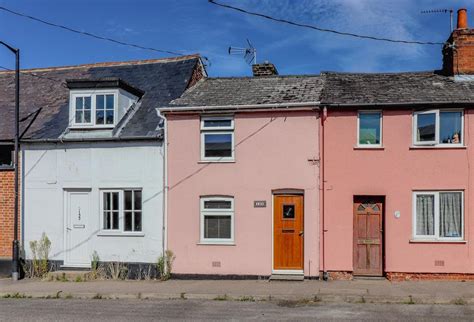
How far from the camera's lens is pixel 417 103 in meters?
14.1

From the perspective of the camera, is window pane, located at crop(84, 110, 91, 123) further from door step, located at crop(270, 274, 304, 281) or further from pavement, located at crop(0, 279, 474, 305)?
door step, located at crop(270, 274, 304, 281)

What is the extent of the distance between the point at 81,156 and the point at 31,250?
11.0ft

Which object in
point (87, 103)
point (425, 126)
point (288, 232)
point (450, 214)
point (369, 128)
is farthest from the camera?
point (87, 103)

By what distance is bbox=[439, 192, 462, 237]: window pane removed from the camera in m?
14.0

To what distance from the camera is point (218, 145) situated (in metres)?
15.2

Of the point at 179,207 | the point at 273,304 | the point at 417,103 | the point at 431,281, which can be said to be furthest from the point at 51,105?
the point at 431,281

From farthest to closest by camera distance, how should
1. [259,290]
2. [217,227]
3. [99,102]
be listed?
[99,102]
[217,227]
[259,290]

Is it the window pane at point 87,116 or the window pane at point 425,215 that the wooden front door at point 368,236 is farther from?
the window pane at point 87,116

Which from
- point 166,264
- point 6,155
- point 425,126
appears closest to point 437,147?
point 425,126

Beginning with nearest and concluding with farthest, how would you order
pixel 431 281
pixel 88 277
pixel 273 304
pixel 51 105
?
pixel 273 304 < pixel 431 281 < pixel 88 277 < pixel 51 105

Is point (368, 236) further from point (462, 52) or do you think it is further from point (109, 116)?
point (109, 116)

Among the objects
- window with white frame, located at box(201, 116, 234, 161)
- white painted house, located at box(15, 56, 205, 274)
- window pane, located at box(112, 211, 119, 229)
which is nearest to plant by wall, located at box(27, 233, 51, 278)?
white painted house, located at box(15, 56, 205, 274)

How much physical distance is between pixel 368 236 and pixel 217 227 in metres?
4.38

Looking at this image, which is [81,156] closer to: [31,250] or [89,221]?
[89,221]
